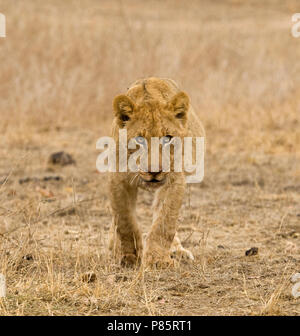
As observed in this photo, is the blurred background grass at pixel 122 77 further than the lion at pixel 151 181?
Yes

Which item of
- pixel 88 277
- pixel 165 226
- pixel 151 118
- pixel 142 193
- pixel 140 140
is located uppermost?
pixel 151 118

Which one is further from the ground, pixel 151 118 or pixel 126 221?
pixel 151 118

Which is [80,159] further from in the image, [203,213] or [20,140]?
[203,213]

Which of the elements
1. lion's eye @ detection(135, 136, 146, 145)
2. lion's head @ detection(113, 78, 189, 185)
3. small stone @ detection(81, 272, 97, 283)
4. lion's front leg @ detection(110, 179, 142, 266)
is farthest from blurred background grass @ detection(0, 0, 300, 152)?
small stone @ detection(81, 272, 97, 283)

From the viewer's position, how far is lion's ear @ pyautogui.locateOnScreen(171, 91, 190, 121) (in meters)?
4.12

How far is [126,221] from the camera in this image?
446 cm

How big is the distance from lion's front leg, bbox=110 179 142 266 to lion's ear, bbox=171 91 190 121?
1.85 ft

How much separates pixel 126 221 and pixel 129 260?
26 centimetres

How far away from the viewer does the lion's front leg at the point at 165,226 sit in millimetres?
4262

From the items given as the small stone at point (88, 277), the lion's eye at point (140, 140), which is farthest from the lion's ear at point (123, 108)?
the small stone at point (88, 277)

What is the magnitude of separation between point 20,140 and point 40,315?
5.43 meters

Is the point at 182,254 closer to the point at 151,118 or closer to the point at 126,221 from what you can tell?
the point at 126,221

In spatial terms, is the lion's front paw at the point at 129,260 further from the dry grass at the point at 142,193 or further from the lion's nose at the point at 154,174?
the lion's nose at the point at 154,174

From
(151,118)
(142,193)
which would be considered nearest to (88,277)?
(151,118)
